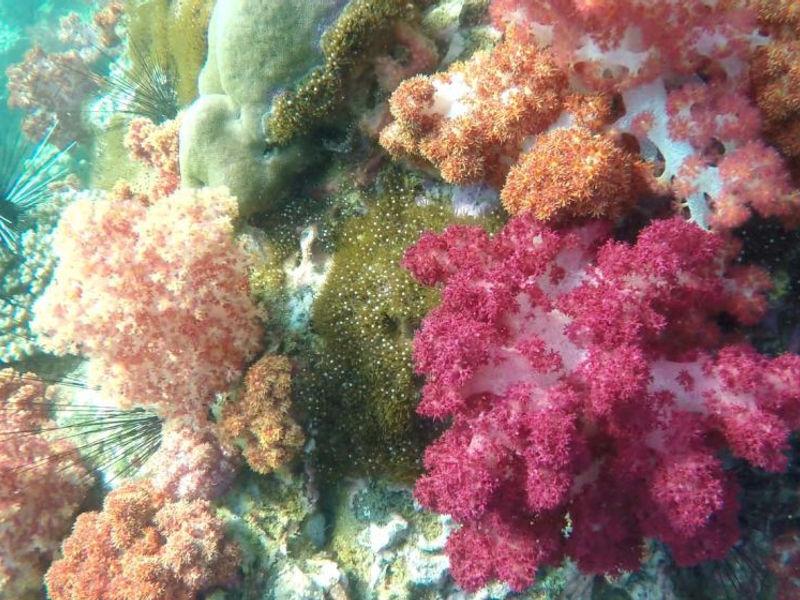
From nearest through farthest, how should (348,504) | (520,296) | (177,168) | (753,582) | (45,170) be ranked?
1. (520,296)
2. (753,582)
3. (348,504)
4. (177,168)
5. (45,170)

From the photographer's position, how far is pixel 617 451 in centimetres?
374

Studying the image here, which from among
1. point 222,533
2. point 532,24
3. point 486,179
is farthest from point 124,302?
point 532,24

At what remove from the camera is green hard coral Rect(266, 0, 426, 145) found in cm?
461

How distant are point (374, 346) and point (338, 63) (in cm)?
261

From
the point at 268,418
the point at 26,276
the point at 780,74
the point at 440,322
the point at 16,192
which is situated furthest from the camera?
the point at 16,192

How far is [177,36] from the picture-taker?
273 inches

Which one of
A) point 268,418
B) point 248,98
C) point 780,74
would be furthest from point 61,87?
point 780,74

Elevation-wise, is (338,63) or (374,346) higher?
(338,63)

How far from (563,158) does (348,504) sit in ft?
12.0

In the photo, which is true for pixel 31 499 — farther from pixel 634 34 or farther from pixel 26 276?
pixel 634 34

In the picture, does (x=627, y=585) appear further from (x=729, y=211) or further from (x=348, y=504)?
(x=729, y=211)

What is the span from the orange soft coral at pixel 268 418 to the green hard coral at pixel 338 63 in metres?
2.30

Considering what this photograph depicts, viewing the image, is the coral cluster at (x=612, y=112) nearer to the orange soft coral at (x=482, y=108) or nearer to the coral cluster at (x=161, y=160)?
the orange soft coral at (x=482, y=108)

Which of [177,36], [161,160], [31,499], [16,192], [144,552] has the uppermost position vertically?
[177,36]
